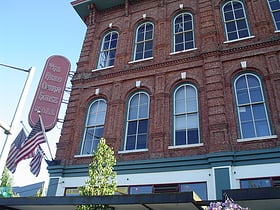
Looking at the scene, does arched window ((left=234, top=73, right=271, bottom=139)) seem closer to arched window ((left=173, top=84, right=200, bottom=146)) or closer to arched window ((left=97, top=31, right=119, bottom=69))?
arched window ((left=173, top=84, right=200, bottom=146))

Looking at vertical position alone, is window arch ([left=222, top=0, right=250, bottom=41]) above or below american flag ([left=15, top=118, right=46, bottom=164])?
above

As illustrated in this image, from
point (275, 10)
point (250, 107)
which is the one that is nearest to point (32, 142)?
point (250, 107)

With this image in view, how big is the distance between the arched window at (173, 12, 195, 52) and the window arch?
1.91m

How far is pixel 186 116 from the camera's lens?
12.9m

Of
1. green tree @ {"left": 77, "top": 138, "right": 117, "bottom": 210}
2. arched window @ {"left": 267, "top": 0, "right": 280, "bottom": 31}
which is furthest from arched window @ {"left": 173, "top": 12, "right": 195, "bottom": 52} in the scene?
green tree @ {"left": 77, "top": 138, "right": 117, "bottom": 210}

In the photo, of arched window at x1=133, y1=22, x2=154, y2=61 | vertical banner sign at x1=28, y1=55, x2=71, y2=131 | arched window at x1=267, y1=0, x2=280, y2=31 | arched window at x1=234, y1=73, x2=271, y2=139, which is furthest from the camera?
arched window at x1=133, y1=22, x2=154, y2=61

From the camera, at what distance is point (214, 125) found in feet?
38.3

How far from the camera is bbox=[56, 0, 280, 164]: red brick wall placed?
464 inches

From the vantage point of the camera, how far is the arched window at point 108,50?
17.0 meters

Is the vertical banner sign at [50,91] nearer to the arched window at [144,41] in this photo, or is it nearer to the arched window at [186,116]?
the arched window at [144,41]

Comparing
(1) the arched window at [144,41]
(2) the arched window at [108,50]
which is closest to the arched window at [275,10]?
(1) the arched window at [144,41]

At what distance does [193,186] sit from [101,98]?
7.28 meters

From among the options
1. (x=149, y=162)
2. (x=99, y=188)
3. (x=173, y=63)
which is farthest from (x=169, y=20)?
(x=99, y=188)

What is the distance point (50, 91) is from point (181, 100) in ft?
26.0
